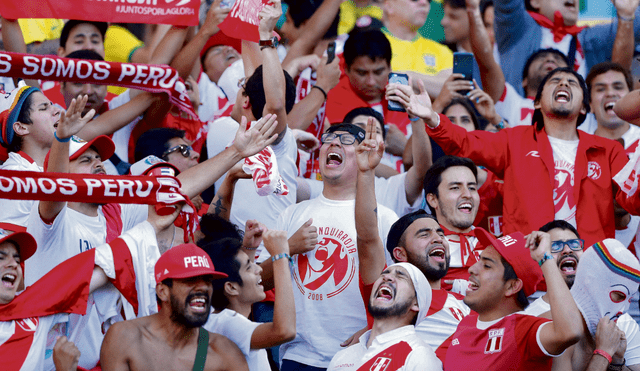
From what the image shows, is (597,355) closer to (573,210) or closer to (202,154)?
(573,210)

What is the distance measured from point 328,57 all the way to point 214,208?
187 centimetres

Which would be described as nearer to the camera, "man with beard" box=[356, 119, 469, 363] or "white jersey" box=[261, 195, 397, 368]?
"man with beard" box=[356, 119, 469, 363]

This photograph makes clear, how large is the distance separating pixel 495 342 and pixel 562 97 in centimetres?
249

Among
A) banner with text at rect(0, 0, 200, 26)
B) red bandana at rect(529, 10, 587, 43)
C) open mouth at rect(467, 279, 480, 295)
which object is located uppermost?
red bandana at rect(529, 10, 587, 43)

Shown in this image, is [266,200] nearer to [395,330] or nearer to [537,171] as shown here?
[395,330]

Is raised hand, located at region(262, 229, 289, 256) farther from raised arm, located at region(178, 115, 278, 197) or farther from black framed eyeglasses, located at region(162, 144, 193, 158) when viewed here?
black framed eyeglasses, located at region(162, 144, 193, 158)

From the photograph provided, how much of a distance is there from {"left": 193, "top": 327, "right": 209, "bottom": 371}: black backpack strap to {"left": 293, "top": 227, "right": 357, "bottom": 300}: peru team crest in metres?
0.91

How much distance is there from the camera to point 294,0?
822cm

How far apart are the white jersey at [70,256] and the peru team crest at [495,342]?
2.01 metres

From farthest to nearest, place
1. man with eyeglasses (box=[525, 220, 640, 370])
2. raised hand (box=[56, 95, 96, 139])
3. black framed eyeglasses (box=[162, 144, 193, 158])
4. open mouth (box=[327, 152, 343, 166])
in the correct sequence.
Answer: black framed eyeglasses (box=[162, 144, 193, 158])
open mouth (box=[327, 152, 343, 166])
man with eyeglasses (box=[525, 220, 640, 370])
raised hand (box=[56, 95, 96, 139])

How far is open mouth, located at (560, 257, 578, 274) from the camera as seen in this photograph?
5547 millimetres

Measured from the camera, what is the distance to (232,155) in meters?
4.97

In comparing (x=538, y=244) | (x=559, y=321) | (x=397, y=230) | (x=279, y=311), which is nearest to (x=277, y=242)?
(x=279, y=311)

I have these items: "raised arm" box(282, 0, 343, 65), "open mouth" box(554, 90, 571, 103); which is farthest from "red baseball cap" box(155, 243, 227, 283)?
"raised arm" box(282, 0, 343, 65)
